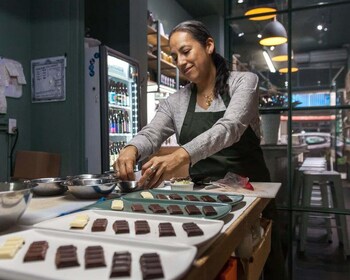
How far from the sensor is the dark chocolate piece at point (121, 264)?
1.76 ft

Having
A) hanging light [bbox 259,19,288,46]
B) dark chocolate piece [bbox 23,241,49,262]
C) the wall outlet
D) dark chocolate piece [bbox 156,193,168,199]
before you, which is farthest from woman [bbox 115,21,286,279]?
hanging light [bbox 259,19,288,46]

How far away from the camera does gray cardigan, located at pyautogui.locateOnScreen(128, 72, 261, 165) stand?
4.88ft

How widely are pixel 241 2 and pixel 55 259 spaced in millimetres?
2554

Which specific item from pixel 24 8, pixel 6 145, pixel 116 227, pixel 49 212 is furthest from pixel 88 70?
pixel 116 227

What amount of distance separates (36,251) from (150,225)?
278 millimetres

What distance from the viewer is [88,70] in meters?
3.38

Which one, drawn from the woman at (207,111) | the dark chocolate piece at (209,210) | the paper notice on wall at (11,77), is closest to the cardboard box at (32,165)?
the paper notice on wall at (11,77)

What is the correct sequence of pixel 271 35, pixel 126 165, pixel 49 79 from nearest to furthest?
pixel 126 165, pixel 49 79, pixel 271 35

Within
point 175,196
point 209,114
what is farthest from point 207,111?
point 175,196

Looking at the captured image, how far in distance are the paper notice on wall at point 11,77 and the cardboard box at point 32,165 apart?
0.57 m

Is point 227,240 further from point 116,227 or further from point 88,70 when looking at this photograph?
point 88,70

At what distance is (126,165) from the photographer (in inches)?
58.9

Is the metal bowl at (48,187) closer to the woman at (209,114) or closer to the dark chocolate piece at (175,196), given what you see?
the woman at (209,114)

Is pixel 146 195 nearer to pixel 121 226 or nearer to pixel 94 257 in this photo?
pixel 121 226
